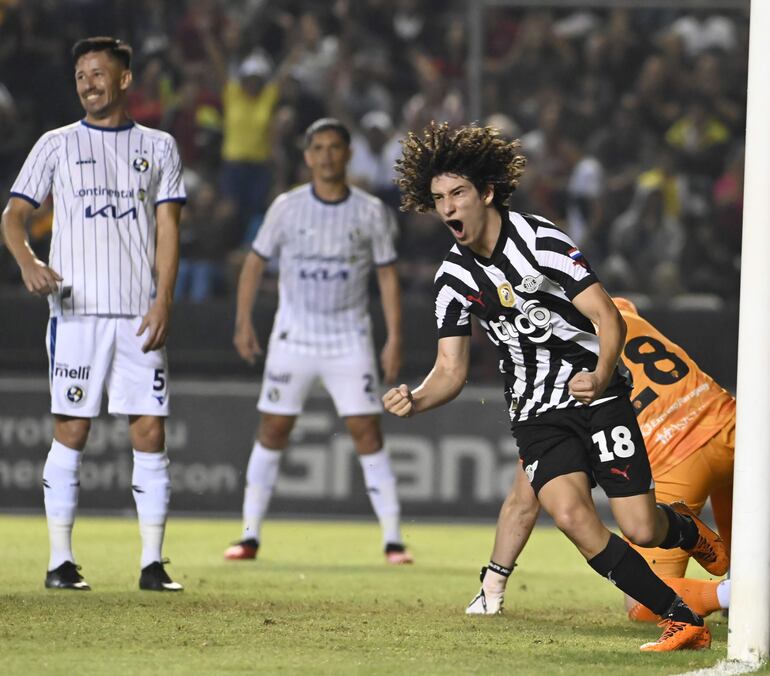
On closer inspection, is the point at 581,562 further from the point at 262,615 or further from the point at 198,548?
the point at 262,615

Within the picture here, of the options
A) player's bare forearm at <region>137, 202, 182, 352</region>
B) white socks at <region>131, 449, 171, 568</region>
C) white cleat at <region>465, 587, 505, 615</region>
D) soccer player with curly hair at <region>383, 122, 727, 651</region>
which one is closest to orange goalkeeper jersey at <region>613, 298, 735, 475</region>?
soccer player with curly hair at <region>383, 122, 727, 651</region>

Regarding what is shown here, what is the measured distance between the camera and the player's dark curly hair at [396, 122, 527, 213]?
5.28m

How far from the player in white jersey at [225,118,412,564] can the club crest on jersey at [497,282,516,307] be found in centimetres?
335

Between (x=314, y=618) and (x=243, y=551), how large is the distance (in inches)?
107

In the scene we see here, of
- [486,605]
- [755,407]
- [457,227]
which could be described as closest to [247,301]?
[486,605]

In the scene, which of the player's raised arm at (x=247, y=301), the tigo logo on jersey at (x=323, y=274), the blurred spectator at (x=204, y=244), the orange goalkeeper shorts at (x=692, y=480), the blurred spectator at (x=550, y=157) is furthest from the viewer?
the blurred spectator at (x=550, y=157)

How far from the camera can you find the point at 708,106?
46.2 feet

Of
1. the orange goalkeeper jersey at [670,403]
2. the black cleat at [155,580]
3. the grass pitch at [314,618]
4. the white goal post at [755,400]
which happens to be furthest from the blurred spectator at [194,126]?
the white goal post at [755,400]

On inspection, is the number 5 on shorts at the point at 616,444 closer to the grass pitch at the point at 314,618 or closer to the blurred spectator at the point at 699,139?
the grass pitch at the point at 314,618

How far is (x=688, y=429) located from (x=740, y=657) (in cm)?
166

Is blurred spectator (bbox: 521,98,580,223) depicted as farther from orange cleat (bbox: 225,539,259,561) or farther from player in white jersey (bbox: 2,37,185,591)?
player in white jersey (bbox: 2,37,185,591)

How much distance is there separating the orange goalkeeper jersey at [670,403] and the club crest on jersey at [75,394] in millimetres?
2389

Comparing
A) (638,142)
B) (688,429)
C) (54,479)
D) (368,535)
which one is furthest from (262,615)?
(638,142)

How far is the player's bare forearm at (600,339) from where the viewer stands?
15.7 feet
